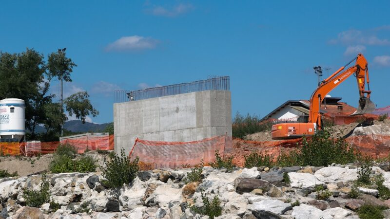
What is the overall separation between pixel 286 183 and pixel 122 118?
20.0m

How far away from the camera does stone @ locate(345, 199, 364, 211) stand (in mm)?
13376

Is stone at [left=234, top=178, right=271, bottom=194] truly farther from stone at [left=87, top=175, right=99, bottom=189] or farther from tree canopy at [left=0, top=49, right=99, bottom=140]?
tree canopy at [left=0, top=49, right=99, bottom=140]

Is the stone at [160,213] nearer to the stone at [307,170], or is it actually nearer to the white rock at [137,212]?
the white rock at [137,212]

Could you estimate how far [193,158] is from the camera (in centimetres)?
2353

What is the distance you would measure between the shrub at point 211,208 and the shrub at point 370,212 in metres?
3.13

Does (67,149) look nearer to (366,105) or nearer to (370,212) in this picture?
(366,105)

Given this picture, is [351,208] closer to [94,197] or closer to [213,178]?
[213,178]

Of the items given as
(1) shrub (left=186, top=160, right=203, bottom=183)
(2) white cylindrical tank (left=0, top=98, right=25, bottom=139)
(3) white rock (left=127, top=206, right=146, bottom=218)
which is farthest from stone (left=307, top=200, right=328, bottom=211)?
(2) white cylindrical tank (left=0, top=98, right=25, bottom=139)

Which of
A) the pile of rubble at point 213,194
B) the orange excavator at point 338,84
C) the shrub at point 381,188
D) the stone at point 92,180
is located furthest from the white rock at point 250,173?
the orange excavator at point 338,84

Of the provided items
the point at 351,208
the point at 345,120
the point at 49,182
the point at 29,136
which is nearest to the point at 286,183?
the point at 351,208

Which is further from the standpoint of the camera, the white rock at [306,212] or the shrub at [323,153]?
the shrub at [323,153]

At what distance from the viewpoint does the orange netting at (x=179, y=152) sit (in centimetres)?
2344

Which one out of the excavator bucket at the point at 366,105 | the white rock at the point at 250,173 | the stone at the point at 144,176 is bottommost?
the stone at the point at 144,176

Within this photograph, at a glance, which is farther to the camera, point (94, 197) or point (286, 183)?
point (94, 197)
